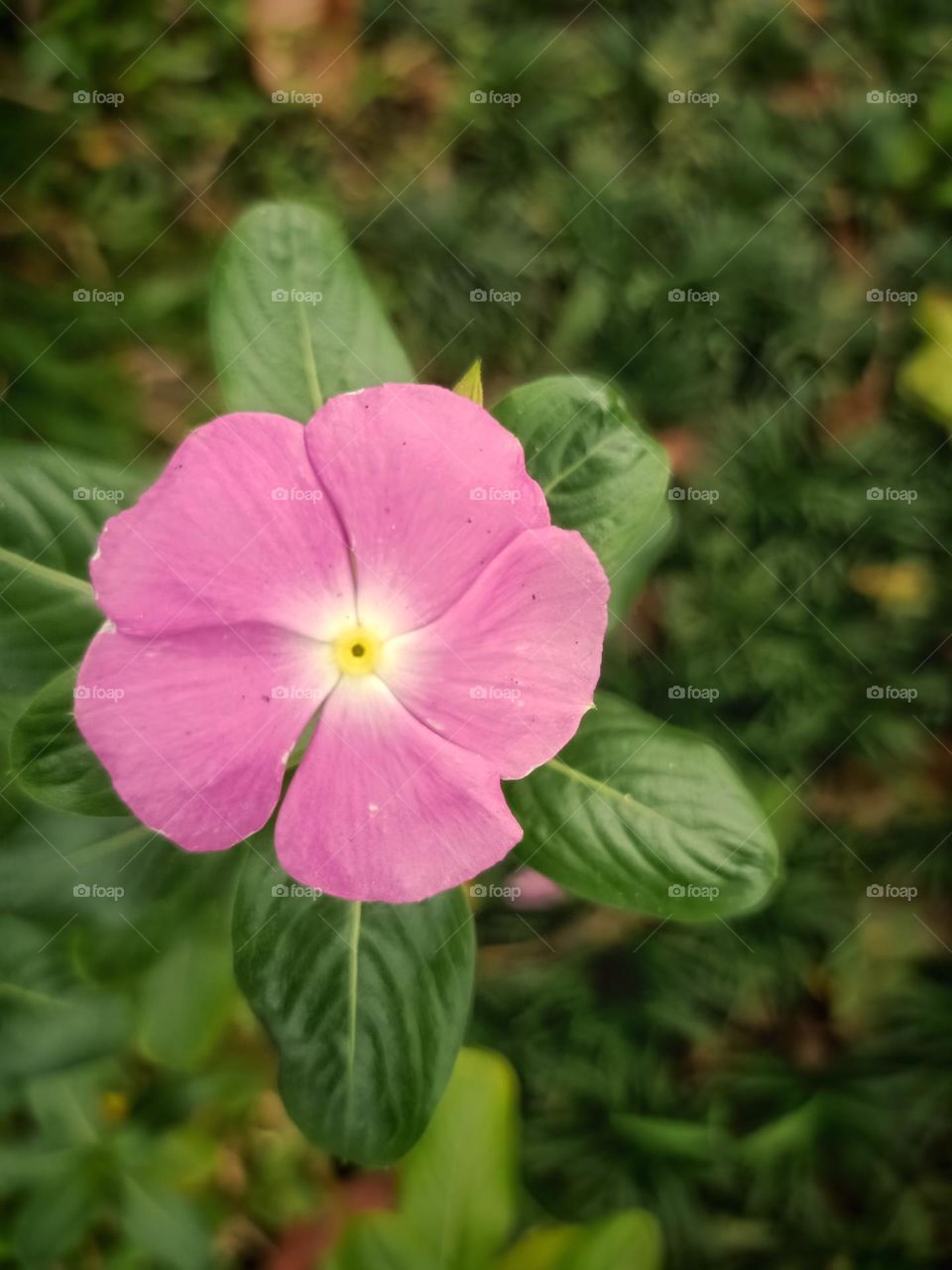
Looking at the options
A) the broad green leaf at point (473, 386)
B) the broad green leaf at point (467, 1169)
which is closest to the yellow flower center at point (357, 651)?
the broad green leaf at point (473, 386)

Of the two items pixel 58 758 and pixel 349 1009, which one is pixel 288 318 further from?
pixel 349 1009

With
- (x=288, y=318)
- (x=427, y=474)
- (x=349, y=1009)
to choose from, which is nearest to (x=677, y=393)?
(x=288, y=318)

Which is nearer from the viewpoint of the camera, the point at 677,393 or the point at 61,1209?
the point at 61,1209

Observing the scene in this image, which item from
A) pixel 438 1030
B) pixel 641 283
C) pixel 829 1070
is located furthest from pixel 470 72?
pixel 829 1070

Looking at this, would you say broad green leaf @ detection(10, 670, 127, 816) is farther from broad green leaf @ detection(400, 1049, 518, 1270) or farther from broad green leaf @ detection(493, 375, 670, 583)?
broad green leaf @ detection(400, 1049, 518, 1270)

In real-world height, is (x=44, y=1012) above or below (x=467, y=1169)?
above

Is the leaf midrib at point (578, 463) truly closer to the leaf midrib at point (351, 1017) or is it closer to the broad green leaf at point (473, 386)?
the broad green leaf at point (473, 386)
